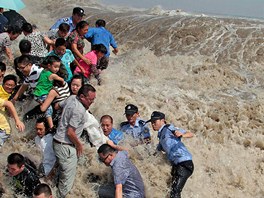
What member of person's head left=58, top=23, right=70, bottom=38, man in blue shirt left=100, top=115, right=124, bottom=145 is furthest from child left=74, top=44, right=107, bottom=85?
man in blue shirt left=100, top=115, right=124, bottom=145

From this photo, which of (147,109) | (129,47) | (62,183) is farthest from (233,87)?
(62,183)

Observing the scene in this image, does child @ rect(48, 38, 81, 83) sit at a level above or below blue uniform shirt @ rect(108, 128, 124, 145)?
above

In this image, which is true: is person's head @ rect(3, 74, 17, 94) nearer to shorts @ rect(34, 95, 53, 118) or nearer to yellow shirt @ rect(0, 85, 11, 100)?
yellow shirt @ rect(0, 85, 11, 100)

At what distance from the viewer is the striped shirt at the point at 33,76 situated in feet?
19.8

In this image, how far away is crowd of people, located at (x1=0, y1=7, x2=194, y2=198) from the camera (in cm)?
503

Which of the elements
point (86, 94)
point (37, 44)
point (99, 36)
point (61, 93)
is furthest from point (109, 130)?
point (99, 36)

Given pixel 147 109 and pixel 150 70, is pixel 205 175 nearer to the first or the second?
pixel 147 109

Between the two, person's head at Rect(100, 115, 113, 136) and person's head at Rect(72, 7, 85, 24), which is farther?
person's head at Rect(72, 7, 85, 24)

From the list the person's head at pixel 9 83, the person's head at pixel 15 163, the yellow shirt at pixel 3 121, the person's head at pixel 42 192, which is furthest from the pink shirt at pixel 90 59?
the person's head at pixel 42 192

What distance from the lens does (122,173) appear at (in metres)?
5.00

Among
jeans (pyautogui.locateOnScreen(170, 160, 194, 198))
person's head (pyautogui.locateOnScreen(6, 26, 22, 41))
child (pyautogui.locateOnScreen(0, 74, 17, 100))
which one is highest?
person's head (pyautogui.locateOnScreen(6, 26, 22, 41))

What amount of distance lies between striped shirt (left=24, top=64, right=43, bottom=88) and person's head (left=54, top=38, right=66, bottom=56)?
669mm

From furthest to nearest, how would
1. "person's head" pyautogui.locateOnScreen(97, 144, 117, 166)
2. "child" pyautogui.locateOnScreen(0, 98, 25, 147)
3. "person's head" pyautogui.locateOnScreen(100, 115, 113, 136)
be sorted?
"person's head" pyautogui.locateOnScreen(100, 115, 113, 136) < "child" pyautogui.locateOnScreen(0, 98, 25, 147) < "person's head" pyautogui.locateOnScreen(97, 144, 117, 166)

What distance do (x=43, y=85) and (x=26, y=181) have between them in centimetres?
158
